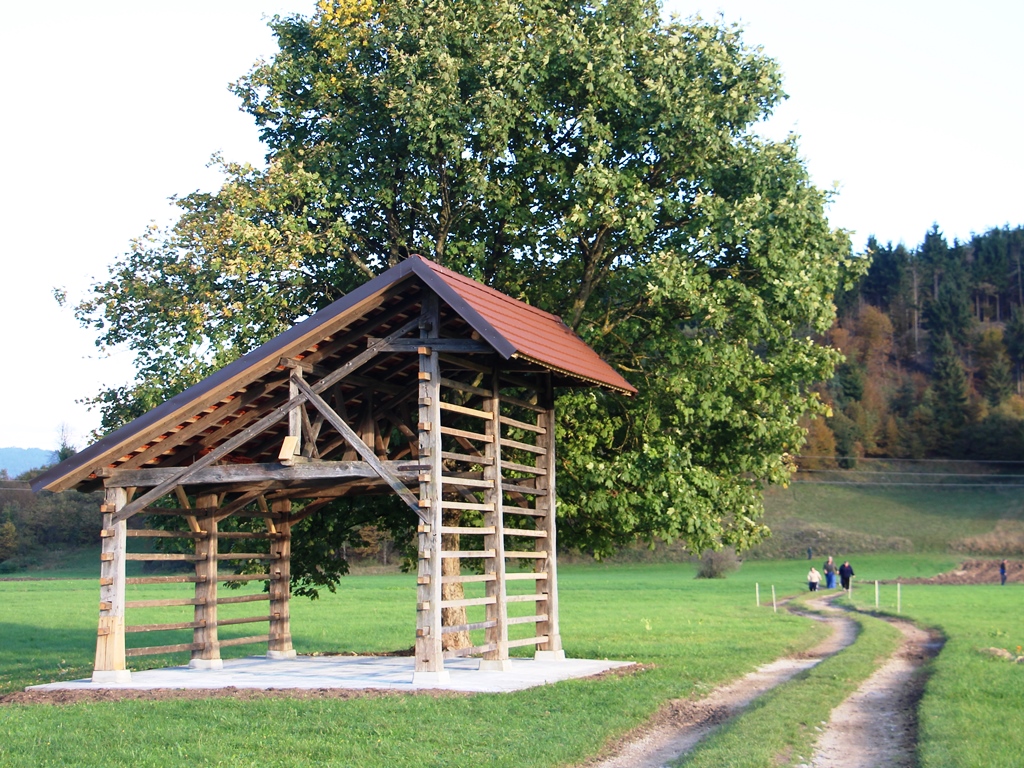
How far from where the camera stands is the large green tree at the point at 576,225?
20.1 m

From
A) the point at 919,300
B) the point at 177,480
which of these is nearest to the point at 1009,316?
the point at 919,300

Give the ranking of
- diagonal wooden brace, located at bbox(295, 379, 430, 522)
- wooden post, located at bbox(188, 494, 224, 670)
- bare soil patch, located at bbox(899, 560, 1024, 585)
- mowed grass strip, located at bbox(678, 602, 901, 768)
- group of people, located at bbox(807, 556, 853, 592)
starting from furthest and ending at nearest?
bare soil patch, located at bbox(899, 560, 1024, 585)
group of people, located at bbox(807, 556, 853, 592)
wooden post, located at bbox(188, 494, 224, 670)
diagonal wooden brace, located at bbox(295, 379, 430, 522)
mowed grass strip, located at bbox(678, 602, 901, 768)

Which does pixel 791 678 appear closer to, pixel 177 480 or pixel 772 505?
pixel 177 480

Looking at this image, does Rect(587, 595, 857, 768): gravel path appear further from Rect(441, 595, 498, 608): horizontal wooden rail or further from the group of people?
the group of people

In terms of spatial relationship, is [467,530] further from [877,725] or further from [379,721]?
[877,725]

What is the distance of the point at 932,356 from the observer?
13338cm

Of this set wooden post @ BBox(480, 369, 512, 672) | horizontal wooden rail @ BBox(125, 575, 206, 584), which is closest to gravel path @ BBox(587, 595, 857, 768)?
wooden post @ BBox(480, 369, 512, 672)

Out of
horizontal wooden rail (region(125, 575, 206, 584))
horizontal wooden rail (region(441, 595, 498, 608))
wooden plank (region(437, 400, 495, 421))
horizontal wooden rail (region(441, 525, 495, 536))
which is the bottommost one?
horizontal wooden rail (region(441, 595, 498, 608))

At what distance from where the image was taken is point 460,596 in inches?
780

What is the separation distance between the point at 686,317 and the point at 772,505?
83.8 m

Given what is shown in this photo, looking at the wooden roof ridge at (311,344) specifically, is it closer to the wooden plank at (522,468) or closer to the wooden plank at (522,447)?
the wooden plank at (522,447)

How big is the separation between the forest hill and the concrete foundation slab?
98283 millimetres

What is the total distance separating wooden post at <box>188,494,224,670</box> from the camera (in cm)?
1783

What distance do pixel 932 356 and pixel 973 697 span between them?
5009 inches
